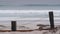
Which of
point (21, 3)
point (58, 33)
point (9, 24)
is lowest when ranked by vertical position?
point (58, 33)

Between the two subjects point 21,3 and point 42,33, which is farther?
point 21,3

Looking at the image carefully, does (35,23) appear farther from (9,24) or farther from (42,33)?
(9,24)

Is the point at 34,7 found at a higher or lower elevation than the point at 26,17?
higher

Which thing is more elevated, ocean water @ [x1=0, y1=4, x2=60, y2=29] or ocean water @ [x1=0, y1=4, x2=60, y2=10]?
ocean water @ [x1=0, y1=4, x2=60, y2=10]

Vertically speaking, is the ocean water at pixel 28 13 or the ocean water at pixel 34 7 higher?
the ocean water at pixel 34 7

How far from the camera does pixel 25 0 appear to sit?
4.00 ft

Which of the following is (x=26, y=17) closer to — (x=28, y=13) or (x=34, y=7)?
(x=28, y=13)

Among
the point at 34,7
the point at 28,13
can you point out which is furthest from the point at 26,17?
the point at 34,7

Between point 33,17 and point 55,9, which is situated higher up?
point 55,9

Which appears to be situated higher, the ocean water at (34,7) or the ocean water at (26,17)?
the ocean water at (34,7)

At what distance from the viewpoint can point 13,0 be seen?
1.21 m

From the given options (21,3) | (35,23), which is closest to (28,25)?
(35,23)

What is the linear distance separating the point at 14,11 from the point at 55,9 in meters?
0.55

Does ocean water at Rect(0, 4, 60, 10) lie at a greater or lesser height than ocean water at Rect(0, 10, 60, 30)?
greater
